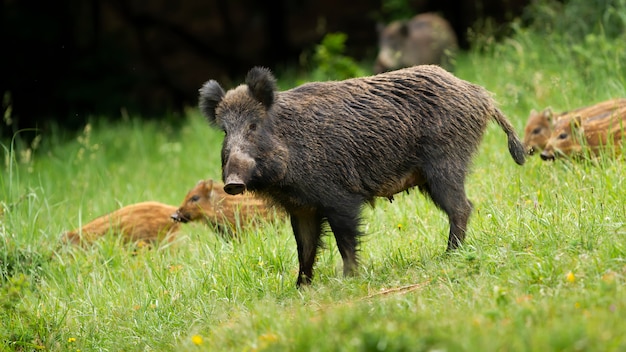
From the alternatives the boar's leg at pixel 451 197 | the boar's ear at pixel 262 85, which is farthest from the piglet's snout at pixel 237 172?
the boar's leg at pixel 451 197

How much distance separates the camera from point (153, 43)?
54.0 feet

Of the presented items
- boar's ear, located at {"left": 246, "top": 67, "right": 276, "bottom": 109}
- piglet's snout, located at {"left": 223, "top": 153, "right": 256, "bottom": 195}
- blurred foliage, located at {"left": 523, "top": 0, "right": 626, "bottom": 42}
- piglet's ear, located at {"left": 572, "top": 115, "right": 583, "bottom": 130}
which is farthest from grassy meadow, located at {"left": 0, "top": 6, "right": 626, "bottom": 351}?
boar's ear, located at {"left": 246, "top": 67, "right": 276, "bottom": 109}

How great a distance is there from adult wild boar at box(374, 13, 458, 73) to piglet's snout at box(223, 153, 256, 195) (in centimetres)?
786

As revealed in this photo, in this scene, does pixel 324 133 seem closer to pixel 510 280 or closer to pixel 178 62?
pixel 510 280

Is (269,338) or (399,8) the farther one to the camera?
(399,8)

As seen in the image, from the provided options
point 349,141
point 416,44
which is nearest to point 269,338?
point 349,141

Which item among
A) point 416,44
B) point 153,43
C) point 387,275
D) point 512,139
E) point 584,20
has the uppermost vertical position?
point 512,139

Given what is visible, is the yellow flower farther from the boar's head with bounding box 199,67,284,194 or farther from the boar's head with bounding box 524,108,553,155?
the boar's head with bounding box 524,108,553,155

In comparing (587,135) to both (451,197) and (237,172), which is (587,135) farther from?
(237,172)

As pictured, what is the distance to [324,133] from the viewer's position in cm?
576

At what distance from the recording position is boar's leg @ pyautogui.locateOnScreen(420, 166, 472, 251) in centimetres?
585

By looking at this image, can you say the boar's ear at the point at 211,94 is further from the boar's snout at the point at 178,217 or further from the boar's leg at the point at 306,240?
the boar's snout at the point at 178,217

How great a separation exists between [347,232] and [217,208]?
2.67 metres

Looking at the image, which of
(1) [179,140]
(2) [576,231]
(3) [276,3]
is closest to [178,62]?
(3) [276,3]
